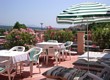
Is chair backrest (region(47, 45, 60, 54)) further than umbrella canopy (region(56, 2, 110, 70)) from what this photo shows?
Yes

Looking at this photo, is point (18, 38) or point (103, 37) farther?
point (103, 37)

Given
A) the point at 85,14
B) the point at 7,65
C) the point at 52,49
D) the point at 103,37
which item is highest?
the point at 85,14

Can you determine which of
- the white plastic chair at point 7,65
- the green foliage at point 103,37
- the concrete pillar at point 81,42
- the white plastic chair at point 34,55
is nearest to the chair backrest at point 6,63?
the white plastic chair at point 7,65

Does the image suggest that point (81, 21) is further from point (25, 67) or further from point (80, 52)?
point (80, 52)

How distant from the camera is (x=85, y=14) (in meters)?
5.94

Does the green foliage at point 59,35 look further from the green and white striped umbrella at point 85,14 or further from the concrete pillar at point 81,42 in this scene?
the green and white striped umbrella at point 85,14

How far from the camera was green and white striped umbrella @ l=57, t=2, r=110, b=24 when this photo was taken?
600 cm

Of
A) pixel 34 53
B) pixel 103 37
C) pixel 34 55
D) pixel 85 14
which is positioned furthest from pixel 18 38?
pixel 85 14

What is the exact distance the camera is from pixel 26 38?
399 inches

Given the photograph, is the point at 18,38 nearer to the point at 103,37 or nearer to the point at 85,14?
the point at 103,37

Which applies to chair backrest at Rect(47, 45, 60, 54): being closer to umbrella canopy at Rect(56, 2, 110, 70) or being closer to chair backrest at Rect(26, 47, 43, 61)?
chair backrest at Rect(26, 47, 43, 61)

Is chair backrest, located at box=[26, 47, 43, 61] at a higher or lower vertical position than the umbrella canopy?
lower

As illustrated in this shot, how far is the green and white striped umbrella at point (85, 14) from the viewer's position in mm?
5996


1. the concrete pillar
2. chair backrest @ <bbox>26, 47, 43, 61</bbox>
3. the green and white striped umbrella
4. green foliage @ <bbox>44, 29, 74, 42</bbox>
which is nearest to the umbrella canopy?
the green and white striped umbrella
